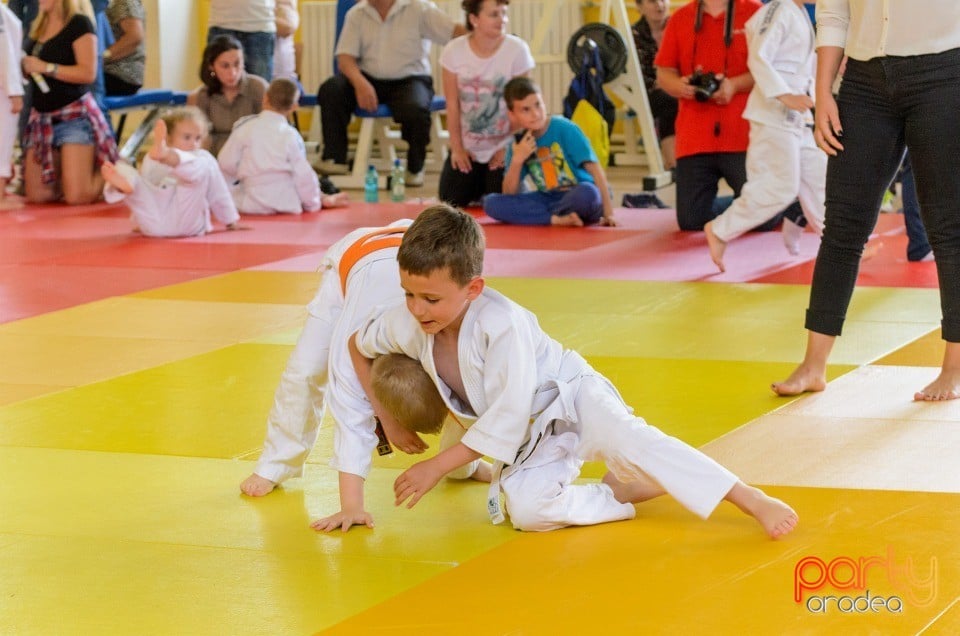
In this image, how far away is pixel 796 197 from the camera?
6996 millimetres

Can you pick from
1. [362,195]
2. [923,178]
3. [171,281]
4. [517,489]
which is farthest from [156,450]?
[362,195]

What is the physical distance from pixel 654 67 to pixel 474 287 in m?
9.20

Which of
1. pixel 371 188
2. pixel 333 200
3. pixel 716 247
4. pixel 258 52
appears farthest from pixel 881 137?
pixel 258 52

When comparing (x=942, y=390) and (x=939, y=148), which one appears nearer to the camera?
(x=939, y=148)

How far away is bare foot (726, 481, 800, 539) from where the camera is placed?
290 centimetres

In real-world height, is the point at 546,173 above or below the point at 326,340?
below

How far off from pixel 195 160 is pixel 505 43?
94.4 inches

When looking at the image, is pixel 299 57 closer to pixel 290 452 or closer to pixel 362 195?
pixel 362 195

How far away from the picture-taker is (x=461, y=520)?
10.3 feet

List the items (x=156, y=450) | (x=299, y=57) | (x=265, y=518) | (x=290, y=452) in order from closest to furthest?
1. (x=265, y=518)
2. (x=290, y=452)
3. (x=156, y=450)
4. (x=299, y=57)

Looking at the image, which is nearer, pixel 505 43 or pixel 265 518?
pixel 265 518

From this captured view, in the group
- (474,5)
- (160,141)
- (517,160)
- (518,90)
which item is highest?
(474,5)

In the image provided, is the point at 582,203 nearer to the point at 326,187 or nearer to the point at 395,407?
the point at 326,187

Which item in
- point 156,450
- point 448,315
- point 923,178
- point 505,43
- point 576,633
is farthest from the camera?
point 505,43
